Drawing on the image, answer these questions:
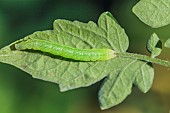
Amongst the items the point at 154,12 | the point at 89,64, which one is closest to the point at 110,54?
the point at 89,64

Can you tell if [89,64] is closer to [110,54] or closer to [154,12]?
[110,54]

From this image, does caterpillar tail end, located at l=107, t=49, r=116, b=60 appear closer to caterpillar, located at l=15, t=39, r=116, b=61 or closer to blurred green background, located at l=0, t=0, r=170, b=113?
caterpillar, located at l=15, t=39, r=116, b=61

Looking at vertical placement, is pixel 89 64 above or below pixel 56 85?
above

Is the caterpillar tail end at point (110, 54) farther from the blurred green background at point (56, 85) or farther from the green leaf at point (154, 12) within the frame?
the blurred green background at point (56, 85)

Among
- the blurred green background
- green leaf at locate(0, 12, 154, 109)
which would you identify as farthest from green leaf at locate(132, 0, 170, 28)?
the blurred green background

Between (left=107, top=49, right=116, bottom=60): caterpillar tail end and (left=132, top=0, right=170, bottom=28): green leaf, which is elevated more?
(left=132, top=0, right=170, bottom=28): green leaf

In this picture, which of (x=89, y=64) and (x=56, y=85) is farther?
(x=56, y=85)

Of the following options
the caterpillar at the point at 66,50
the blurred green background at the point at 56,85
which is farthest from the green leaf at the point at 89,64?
the blurred green background at the point at 56,85
